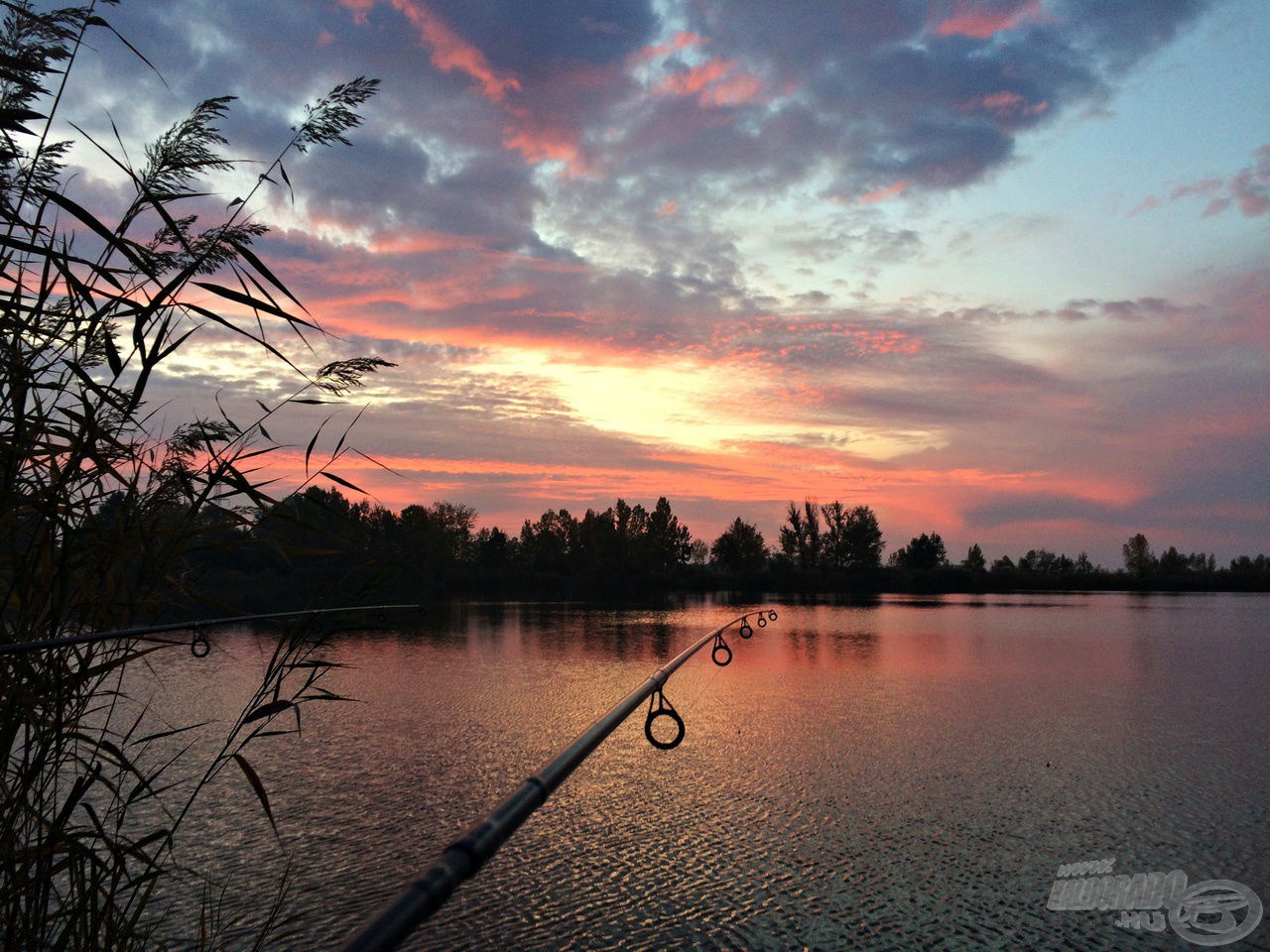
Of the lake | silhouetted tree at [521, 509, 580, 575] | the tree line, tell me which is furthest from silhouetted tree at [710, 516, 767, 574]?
the lake

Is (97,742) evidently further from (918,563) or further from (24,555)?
(918,563)

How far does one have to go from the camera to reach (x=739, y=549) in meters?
103

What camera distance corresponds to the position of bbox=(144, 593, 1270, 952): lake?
5418 mm

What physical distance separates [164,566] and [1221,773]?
10.8m

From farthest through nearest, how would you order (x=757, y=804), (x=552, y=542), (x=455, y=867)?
(x=552, y=542)
(x=757, y=804)
(x=455, y=867)

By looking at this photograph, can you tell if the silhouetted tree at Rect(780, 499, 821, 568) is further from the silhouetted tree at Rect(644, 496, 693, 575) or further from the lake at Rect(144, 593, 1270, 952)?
the lake at Rect(144, 593, 1270, 952)

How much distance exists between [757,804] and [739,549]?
3773 inches

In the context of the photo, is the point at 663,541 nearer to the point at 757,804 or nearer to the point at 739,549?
the point at 739,549

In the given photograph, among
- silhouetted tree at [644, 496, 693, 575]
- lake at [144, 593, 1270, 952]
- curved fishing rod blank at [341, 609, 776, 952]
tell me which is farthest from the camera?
silhouetted tree at [644, 496, 693, 575]

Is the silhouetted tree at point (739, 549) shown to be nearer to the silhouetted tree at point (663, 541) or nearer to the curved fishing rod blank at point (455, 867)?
the silhouetted tree at point (663, 541)

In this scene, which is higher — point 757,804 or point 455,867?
point 455,867

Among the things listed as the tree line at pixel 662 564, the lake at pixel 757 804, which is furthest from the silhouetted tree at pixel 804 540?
the lake at pixel 757 804

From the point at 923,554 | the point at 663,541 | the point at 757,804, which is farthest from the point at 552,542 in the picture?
the point at 757,804

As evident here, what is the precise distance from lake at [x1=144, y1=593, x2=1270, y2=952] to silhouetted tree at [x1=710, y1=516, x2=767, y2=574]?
84568 millimetres
